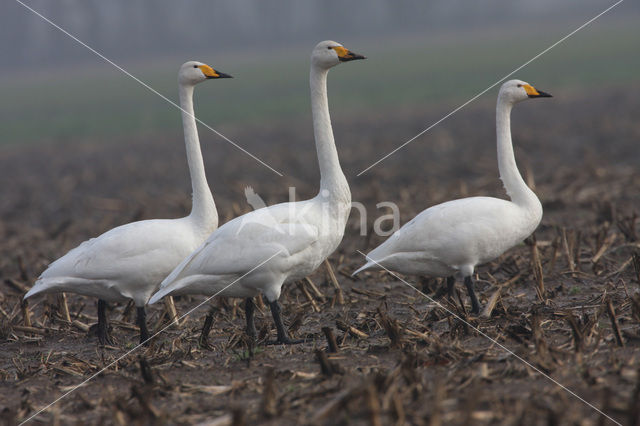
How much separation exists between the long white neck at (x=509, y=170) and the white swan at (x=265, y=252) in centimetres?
184

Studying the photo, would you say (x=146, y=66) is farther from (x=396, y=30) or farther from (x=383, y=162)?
(x=383, y=162)

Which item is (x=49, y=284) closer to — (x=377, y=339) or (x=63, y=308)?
(x=63, y=308)

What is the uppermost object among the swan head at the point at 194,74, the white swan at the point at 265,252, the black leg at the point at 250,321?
the swan head at the point at 194,74

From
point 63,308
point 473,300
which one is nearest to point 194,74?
point 63,308

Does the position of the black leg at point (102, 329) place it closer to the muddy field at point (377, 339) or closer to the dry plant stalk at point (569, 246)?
the muddy field at point (377, 339)

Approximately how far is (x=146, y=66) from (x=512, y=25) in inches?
2655

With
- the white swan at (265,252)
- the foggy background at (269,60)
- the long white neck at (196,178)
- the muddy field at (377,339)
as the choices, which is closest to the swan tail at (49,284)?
the muddy field at (377,339)

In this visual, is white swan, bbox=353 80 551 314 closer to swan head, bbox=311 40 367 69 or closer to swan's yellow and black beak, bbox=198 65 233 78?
swan head, bbox=311 40 367 69

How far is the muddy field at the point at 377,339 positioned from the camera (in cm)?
537

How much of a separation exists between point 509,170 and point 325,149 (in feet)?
6.55

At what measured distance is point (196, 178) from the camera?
27.6ft

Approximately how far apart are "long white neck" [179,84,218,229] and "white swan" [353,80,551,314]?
5.21ft

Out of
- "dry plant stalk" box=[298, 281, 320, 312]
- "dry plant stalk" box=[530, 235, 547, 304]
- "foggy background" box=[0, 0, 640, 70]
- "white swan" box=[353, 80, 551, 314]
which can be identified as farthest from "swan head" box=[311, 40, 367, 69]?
"foggy background" box=[0, 0, 640, 70]

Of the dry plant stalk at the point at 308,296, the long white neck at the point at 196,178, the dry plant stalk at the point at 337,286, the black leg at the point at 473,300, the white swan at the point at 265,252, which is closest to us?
the white swan at the point at 265,252
